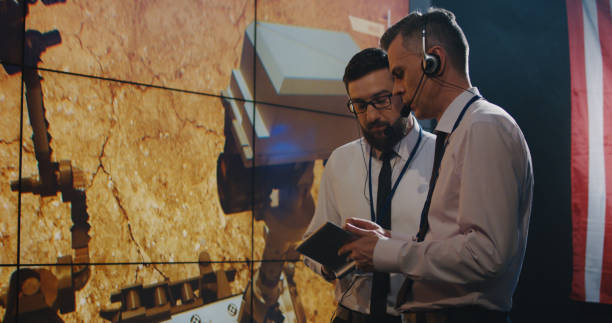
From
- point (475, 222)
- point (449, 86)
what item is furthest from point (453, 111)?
point (475, 222)

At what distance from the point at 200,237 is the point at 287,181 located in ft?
2.12

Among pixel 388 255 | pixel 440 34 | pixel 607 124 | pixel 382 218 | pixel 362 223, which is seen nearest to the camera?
pixel 388 255

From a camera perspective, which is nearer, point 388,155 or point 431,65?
point 431,65

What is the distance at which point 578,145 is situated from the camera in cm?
337

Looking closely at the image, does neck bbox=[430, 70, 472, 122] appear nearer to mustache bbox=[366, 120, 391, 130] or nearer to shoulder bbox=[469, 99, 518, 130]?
shoulder bbox=[469, 99, 518, 130]

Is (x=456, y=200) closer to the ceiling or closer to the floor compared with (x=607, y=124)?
closer to the floor

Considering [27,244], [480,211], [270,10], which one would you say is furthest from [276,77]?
[480,211]

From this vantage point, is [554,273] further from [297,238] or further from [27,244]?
[27,244]

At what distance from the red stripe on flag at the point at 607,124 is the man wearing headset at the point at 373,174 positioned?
213cm

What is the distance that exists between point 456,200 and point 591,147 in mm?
2774

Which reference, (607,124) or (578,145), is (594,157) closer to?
(578,145)

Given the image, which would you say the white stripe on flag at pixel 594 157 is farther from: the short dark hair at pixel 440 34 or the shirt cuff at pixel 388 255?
the shirt cuff at pixel 388 255

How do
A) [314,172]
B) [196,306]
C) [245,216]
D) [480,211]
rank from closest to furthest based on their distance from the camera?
1. [480,211]
2. [196,306]
3. [245,216]
4. [314,172]

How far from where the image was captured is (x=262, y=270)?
236 cm
